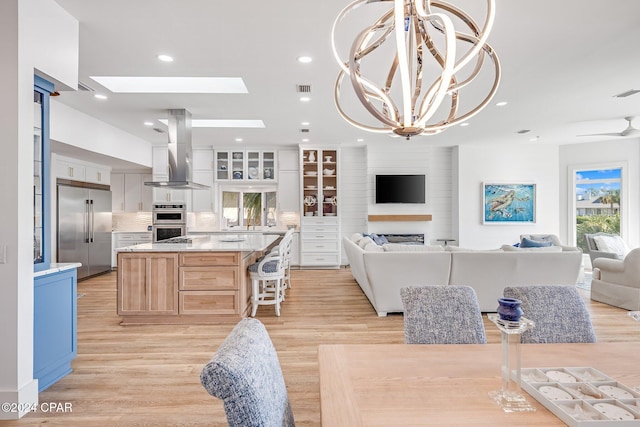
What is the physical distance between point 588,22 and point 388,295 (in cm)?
304

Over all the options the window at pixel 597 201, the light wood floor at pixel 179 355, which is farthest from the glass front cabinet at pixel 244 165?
the window at pixel 597 201

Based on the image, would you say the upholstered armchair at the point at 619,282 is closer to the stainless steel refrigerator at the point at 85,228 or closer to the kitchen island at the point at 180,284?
the kitchen island at the point at 180,284

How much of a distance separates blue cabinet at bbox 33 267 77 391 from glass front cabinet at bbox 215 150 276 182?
513cm

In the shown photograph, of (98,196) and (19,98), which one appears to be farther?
(98,196)

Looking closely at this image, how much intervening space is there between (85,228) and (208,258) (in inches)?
149

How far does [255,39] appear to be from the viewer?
9.94 feet

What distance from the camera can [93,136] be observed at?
217 inches

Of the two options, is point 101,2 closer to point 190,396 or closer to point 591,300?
point 190,396

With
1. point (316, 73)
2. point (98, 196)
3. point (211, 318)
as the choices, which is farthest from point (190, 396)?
point (98, 196)

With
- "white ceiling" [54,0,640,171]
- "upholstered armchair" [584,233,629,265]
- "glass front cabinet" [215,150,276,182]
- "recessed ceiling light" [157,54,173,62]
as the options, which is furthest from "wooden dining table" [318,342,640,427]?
"glass front cabinet" [215,150,276,182]

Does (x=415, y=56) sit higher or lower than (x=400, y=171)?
lower

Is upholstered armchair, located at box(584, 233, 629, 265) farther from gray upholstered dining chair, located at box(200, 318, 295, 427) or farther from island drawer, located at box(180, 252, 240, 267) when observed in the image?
gray upholstered dining chair, located at box(200, 318, 295, 427)

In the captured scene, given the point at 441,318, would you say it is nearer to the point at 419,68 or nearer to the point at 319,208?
the point at 419,68

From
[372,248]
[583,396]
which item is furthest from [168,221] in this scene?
[583,396]
